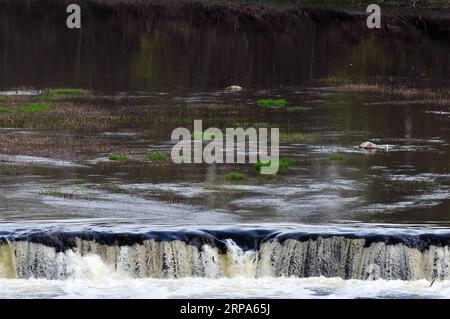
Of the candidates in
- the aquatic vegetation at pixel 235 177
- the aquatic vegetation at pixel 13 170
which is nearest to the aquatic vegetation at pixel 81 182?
the aquatic vegetation at pixel 13 170

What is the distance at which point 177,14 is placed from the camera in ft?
337

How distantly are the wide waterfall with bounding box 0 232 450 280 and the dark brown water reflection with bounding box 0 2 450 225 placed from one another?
2832 mm

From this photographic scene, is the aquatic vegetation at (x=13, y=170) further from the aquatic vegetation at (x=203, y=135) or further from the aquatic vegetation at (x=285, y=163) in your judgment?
the aquatic vegetation at (x=203, y=135)

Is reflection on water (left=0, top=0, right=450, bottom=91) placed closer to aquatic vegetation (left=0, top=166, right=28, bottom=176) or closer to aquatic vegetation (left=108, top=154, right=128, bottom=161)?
aquatic vegetation (left=108, top=154, right=128, bottom=161)

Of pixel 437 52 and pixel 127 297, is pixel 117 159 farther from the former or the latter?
pixel 437 52

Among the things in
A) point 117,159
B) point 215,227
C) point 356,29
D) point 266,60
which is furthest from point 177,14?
point 215,227

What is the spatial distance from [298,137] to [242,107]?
961 cm

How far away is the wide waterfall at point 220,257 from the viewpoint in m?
28.0

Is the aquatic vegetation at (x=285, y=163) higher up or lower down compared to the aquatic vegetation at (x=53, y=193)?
higher up

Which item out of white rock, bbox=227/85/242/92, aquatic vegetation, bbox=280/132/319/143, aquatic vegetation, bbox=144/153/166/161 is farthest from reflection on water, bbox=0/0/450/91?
aquatic vegetation, bbox=144/153/166/161

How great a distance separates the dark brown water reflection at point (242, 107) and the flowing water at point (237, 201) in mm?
123

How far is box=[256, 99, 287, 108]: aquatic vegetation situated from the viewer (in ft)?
184

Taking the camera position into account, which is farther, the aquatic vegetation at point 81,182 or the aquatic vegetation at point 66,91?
the aquatic vegetation at point 66,91

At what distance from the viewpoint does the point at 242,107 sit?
5541 centimetres
